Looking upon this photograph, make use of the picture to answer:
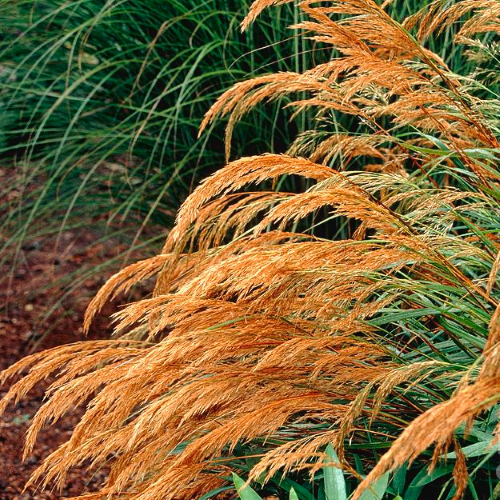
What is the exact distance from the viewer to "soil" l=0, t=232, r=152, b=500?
2.64 m

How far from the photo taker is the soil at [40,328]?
8.66 feet

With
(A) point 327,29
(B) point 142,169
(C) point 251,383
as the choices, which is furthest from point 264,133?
(C) point 251,383

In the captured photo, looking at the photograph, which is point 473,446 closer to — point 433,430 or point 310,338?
point 310,338

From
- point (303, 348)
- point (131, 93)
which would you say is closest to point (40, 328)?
point (131, 93)

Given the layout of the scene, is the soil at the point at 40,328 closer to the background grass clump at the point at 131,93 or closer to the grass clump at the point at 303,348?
the background grass clump at the point at 131,93

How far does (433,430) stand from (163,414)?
1.75 feet

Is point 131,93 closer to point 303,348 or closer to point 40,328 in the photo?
point 40,328

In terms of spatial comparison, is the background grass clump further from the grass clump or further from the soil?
the grass clump

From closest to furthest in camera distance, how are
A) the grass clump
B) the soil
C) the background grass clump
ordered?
1. the grass clump
2. the soil
3. the background grass clump

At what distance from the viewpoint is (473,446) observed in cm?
157

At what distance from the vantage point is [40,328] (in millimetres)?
3248

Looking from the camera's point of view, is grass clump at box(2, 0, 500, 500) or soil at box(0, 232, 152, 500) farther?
soil at box(0, 232, 152, 500)

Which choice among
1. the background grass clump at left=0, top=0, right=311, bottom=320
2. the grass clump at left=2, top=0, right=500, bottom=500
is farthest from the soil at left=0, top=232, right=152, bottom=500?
the grass clump at left=2, top=0, right=500, bottom=500

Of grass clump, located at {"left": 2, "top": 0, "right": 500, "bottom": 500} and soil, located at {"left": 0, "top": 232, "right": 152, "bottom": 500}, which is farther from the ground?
grass clump, located at {"left": 2, "top": 0, "right": 500, "bottom": 500}
